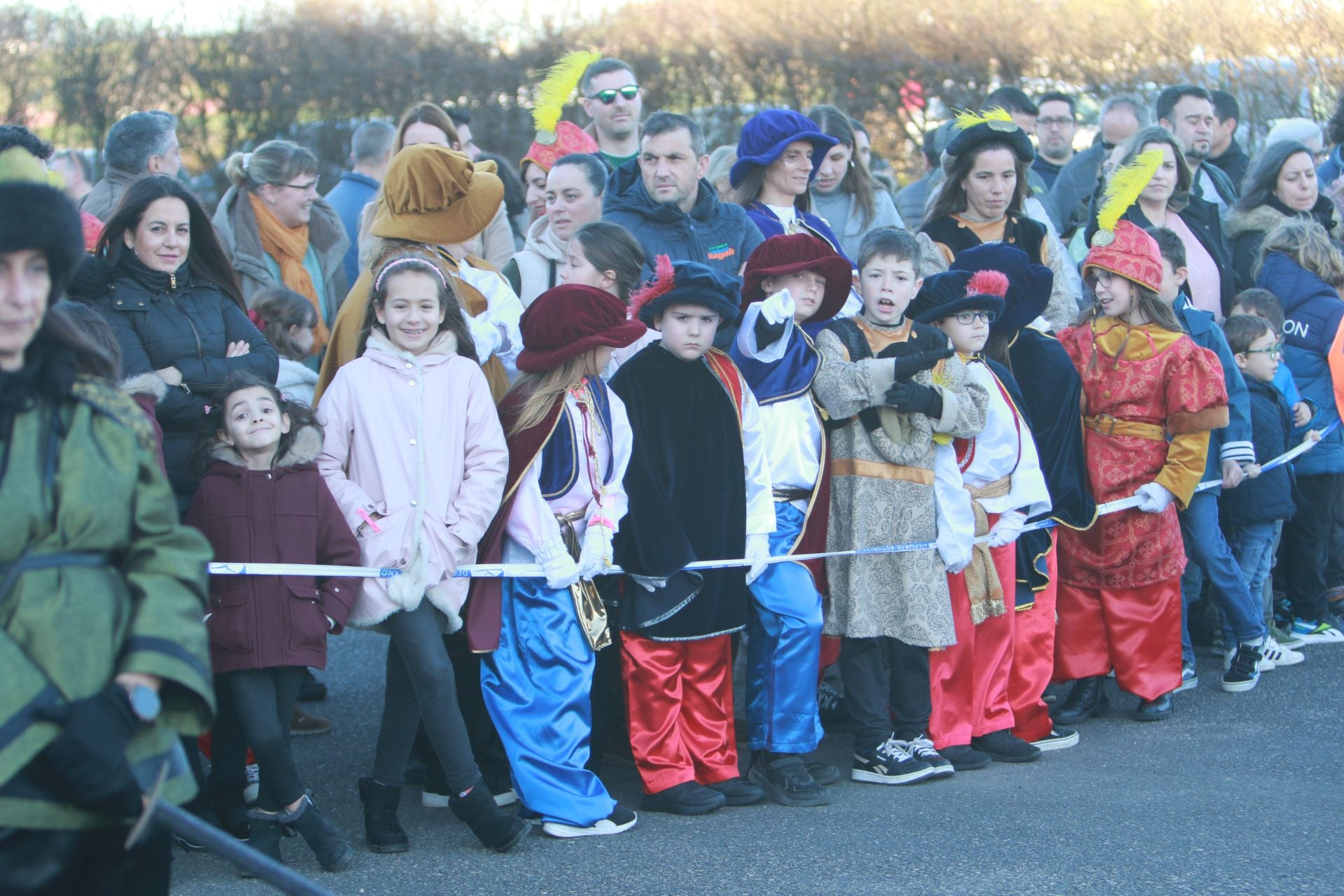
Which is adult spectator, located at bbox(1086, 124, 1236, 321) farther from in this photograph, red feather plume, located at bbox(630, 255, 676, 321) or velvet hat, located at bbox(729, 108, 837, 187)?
red feather plume, located at bbox(630, 255, 676, 321)

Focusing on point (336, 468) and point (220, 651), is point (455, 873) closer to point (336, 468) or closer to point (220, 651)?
point (220, 651)

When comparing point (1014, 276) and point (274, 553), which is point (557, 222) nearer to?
point (1014, 276)

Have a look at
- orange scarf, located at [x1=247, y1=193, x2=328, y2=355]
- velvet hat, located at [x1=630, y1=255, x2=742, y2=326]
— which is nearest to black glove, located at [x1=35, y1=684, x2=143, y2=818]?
velvet hat, located at [x1=630, y1=255, x2=742, y2=326]

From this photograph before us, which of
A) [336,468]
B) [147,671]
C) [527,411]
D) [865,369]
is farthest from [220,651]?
[865,369]

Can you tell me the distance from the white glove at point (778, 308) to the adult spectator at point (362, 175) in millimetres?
3496

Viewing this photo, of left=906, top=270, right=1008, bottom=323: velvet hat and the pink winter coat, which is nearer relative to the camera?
the pink winter coat

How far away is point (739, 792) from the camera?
17.1 ft

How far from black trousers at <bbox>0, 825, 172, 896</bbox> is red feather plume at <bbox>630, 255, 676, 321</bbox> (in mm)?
2726

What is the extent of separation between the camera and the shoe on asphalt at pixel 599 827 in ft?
15.9

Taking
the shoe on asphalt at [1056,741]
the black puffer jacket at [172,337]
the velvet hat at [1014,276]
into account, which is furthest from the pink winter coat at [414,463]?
the shoe on asphalt at [1056,741]

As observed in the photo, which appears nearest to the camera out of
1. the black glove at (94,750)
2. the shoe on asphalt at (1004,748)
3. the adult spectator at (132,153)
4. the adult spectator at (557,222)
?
the black glove at (94,750)

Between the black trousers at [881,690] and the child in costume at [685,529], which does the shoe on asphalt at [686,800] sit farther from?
the black trousers at [881,690]

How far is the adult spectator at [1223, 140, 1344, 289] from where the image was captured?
26.4ft

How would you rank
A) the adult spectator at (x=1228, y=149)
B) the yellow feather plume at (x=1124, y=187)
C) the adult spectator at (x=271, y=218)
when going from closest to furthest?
the yellow feather plume at (x=1124, y=187) → the adult spectator at (x=271, y=218) → the adult spectator at (x=1228, y=149)
